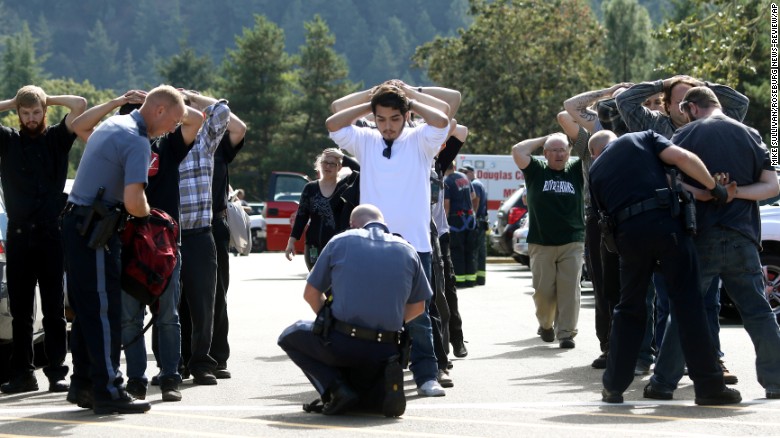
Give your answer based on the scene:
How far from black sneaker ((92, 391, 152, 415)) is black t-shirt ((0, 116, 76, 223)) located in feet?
6.11

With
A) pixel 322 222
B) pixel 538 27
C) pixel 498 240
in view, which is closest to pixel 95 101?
pixel 538 27

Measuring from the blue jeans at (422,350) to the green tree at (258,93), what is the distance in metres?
80.1

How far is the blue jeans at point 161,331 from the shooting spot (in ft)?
30.1

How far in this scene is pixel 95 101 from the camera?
122 m

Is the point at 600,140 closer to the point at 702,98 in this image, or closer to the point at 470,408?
the point at 702,98

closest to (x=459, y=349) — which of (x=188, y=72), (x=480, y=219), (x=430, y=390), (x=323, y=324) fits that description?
(x=430, y=390)

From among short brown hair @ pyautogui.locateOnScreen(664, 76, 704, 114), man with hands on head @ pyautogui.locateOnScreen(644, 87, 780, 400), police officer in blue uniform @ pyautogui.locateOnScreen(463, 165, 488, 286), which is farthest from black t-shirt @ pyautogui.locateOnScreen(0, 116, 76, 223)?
police officer in blue uniform @ pyautogui.locateOnScreen(463, 165, 488, 286)

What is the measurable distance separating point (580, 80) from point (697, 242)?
46820 millimetres

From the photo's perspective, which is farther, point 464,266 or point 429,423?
point 464,266

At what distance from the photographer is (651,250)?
8875mm

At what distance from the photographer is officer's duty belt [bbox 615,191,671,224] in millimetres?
8828

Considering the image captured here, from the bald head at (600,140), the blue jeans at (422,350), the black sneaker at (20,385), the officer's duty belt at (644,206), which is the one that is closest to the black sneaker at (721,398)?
the officer's duty belt at (644,206)

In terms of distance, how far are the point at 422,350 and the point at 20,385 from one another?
8.87 ft

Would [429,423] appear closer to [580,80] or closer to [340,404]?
[340,404]
